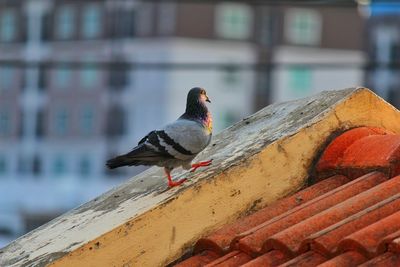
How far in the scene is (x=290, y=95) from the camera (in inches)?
1981

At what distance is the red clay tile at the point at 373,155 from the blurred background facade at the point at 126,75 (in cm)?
4241

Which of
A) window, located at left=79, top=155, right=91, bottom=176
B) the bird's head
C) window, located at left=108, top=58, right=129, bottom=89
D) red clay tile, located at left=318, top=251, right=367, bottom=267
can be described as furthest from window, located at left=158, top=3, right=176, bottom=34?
red clay tile, located at left=318, top=251, right=367, bottom=267

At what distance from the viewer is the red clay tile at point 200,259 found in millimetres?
4004

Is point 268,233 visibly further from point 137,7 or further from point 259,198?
point 137,7

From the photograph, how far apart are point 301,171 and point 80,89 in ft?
158

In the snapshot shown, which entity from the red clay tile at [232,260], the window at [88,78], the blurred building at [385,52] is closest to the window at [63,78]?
the window at [88,78]

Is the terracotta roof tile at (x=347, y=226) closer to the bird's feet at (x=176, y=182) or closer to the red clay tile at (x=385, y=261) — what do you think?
the red clay tile at (x=385, y=261)

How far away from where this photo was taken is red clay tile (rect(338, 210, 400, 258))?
3.49 metres

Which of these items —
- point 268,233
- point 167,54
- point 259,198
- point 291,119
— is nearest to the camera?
point 268,233

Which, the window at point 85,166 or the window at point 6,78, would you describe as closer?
the window at point 85,166

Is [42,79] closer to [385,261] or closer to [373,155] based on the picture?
[373,155]

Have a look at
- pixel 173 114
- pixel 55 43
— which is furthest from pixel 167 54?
pixel 55 43

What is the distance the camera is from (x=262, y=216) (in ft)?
13.6

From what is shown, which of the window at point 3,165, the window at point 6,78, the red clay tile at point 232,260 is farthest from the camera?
the window at point 3,165
